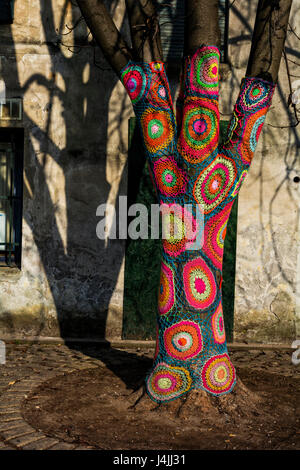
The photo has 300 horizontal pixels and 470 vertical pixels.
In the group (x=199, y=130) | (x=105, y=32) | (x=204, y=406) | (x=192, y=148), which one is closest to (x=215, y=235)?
(x=192, y=148)

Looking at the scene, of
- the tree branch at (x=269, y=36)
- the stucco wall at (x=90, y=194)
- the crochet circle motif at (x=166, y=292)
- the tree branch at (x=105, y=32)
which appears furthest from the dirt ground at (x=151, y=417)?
the tree branch at (x=105, y=32)

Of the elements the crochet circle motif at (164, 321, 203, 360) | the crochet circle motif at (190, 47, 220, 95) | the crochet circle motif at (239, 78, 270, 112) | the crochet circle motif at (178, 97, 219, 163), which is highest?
the crochet circle motif at (190, 47, 220, 95)

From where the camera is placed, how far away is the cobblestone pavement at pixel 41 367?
149 inches

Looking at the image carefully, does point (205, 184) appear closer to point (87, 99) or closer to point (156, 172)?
point (156, 172)

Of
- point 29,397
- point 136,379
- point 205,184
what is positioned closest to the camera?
point 205,184

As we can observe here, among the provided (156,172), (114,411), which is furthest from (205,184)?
(114,411)

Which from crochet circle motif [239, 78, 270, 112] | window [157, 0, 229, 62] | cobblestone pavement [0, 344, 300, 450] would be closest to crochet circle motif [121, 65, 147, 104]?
crochet circle motif [239, 78, 270, 112]

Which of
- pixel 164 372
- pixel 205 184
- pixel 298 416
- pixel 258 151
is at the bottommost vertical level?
pixel 298 416

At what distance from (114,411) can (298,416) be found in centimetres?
148

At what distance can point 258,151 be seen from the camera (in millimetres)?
7156

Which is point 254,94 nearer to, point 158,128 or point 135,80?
point 158,128

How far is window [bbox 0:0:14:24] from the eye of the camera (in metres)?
6.96

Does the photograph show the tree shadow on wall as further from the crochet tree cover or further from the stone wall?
the crochet tree cover

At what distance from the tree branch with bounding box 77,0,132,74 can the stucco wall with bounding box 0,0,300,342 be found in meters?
2.73
